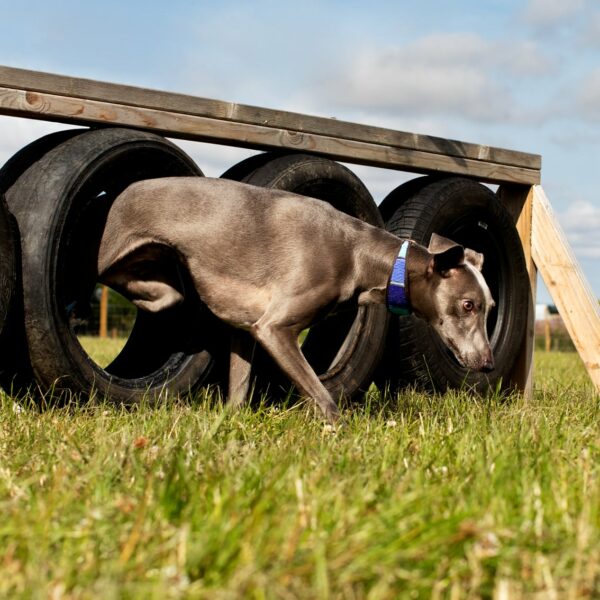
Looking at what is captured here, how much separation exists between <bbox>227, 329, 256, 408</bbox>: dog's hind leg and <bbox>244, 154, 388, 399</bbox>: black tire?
0.19 m

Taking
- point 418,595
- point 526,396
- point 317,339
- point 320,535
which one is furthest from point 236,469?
point 526,396

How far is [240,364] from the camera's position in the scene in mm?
5914

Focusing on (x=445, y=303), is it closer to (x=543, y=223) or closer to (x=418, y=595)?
(x=543, y=223)

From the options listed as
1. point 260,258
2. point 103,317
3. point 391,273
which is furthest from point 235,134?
point 103,317

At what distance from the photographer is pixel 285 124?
247 inches

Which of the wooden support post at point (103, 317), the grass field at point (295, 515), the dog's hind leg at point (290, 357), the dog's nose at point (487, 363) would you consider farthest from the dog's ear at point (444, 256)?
the wooden support post at point (103, 317)

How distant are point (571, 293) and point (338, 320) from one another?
2.16m

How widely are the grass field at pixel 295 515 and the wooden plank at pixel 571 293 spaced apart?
137 inches

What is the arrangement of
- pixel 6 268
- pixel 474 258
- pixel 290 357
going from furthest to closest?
pixel 474 258 < pixel 290 357 < pixel 6 268

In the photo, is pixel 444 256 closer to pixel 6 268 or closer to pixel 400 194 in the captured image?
pixel 400 194

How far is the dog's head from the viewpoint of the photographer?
5820 millimetres

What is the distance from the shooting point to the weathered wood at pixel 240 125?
5215mm

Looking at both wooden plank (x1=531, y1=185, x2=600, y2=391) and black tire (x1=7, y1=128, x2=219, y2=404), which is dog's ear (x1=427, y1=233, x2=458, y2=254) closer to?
black tire (x1=7, y1=128, x2=219, y2=404)

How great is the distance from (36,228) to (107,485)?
2242 mm
